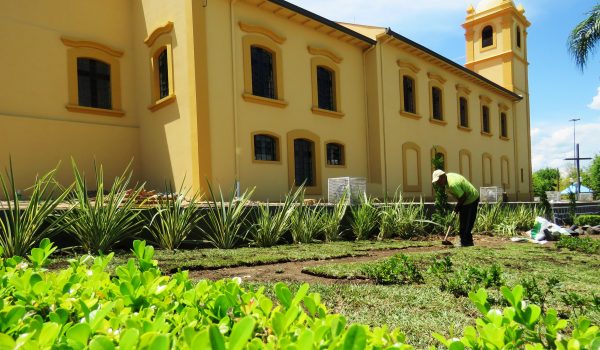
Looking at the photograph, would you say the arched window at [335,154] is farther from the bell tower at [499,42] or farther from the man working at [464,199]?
the bell tower at [499,42]

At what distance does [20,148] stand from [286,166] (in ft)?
25.4

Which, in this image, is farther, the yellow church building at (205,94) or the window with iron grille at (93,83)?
the window with iron grille at (93,83)

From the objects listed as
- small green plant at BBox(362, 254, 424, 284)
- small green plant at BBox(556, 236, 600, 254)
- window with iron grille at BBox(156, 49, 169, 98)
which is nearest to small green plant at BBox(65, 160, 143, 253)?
small green plant at BBox(362, 254, 424, 284)

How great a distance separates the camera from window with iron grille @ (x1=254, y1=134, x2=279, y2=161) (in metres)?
13.2

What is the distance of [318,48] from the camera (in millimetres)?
14953

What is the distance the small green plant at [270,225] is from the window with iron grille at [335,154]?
24.3 feet

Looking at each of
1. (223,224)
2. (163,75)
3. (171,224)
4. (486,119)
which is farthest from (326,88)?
(486,119)

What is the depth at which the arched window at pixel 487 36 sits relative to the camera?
91.5ft

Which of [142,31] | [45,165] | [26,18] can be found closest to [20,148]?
[45,165]

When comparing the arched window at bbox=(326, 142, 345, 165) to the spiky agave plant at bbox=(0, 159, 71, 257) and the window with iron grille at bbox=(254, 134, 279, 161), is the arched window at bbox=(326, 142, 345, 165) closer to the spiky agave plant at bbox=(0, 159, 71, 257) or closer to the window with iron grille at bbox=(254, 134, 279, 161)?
the window with iron grille at bbox=(254, 134, 279, 161)

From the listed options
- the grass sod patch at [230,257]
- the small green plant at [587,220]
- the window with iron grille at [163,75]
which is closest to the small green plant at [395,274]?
the grass sod patch at [230,257]

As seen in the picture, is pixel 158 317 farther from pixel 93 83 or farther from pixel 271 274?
pixel 93 83

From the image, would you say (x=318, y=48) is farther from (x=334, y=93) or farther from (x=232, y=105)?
(x=232, y=105)

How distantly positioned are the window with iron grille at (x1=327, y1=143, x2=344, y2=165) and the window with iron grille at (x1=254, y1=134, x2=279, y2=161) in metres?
2.60
